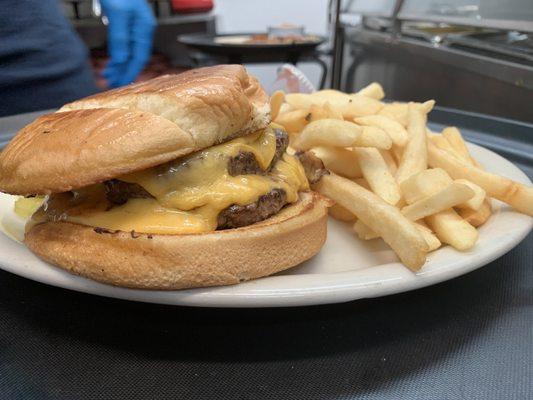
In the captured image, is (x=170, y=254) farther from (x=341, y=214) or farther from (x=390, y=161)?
(x=390, y=161)

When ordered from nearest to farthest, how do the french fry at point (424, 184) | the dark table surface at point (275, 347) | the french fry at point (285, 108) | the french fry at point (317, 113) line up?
the dark table surface at point (275, 347), the french fry at point (424, 184), the french fry at point (317, 113), the french fry at point (285, 108)

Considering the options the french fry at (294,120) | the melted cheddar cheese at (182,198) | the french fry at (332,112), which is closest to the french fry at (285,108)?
the french fry at (294,120)

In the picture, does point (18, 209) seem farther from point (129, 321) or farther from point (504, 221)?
point (504, 221)

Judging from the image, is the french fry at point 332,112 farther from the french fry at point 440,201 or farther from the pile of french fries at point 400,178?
the french fry at point 440,201

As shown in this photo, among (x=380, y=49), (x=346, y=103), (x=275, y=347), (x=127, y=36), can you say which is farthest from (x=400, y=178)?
(x=127, y=36)

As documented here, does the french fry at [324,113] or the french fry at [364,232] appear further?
the french fry at [324,113]

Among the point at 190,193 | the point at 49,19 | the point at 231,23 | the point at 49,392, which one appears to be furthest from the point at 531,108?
the point at 231,23
